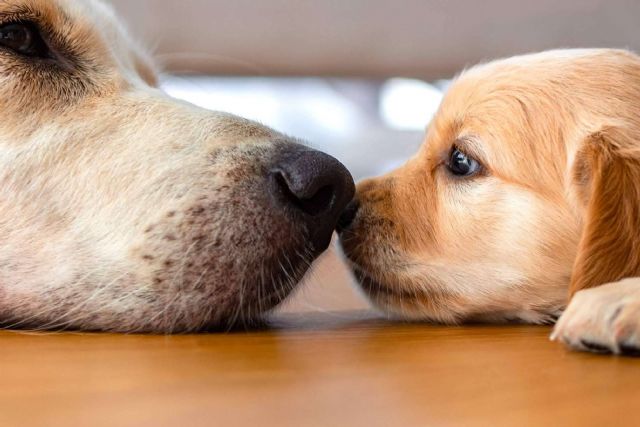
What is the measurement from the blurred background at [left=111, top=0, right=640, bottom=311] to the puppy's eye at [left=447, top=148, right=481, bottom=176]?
1302mm

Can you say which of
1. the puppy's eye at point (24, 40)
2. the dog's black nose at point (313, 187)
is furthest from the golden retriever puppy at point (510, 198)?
the puppy's eye at point (24, 40)

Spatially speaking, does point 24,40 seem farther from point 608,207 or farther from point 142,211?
point 608,207

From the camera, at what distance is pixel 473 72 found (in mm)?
1817

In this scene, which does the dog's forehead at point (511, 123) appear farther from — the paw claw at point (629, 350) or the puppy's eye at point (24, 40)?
the puppy's eye at point (24, 40)

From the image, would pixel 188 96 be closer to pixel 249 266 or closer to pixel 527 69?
pixel 527 69

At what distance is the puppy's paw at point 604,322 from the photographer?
3.51 feet

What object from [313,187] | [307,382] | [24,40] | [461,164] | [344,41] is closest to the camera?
[307,382]

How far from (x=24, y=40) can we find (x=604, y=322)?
3.57 ft

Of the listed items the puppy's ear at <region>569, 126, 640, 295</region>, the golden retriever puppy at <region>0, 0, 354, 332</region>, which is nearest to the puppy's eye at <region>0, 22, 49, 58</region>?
the golden retriever puppy at <region>0, 0, 354, 332</region>

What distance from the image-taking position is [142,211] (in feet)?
Result: 4.48

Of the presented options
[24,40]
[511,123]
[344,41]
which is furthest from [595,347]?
[344,41]

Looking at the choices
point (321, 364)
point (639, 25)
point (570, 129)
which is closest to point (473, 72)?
point (570, 129)

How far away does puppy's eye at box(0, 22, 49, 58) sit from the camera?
4.93 ft

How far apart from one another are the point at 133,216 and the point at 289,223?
249 mm
